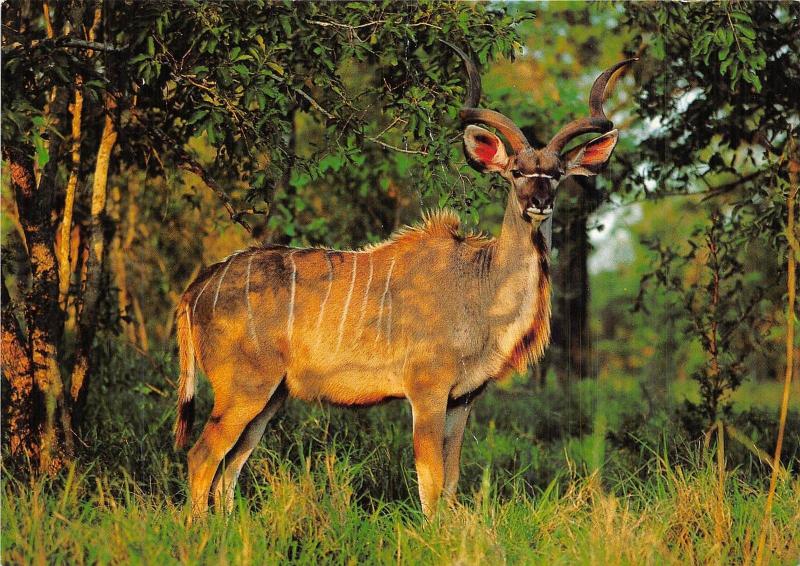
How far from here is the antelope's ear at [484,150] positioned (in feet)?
14.1

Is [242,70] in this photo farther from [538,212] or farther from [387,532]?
[387,532]

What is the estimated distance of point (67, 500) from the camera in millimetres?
3422

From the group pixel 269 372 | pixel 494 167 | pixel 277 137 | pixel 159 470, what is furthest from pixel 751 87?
pixel 159 470

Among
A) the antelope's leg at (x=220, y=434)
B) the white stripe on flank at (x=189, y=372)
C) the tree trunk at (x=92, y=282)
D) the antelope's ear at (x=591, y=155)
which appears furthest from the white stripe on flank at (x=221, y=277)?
the antelope's ear at (x=591, y=155)

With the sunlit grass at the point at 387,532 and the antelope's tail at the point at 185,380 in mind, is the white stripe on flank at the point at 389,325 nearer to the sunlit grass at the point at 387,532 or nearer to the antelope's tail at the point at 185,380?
the sunlit grass at the point at 387,532

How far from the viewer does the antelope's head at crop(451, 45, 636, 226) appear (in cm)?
412

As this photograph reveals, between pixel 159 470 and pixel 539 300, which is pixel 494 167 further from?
pixel 159 470

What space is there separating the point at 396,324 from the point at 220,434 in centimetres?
85

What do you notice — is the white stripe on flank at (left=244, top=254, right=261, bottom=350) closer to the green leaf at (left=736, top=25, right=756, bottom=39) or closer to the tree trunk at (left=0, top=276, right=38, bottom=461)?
the tree trunk at (left=0, top=276, right=38, bottom=461)

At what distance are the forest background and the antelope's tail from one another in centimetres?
26

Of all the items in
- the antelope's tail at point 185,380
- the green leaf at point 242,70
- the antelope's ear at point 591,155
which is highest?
the green leaf at point 242,70

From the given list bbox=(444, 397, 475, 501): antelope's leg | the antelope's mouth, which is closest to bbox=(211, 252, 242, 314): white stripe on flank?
bbox=(444, 397, 475, 501): antelope's leg

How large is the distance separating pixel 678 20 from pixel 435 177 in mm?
1451

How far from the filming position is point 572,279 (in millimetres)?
7926
